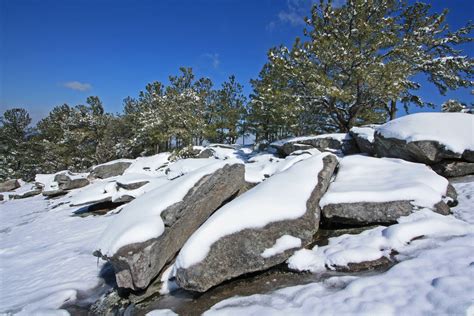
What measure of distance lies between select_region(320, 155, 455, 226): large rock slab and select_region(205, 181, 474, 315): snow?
20.2 inches

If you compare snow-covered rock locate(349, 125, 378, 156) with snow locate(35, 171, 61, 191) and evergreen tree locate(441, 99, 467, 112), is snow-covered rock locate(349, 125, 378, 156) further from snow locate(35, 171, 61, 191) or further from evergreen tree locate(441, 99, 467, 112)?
snow locate(35, 171, 61, 191)

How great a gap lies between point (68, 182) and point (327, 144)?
19.2 meters

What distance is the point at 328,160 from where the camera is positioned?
7258 mm

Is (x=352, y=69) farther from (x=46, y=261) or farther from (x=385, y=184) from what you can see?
(x=46, y=261)

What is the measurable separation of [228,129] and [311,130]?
46.0 feet

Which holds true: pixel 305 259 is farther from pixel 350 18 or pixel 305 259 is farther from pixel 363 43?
pixel 350 18

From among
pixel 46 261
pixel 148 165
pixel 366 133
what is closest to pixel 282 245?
pixel 46 261

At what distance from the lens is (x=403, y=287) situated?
11.1ft

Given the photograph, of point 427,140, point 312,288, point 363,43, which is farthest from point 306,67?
point 312,288

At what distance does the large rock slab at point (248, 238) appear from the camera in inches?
177

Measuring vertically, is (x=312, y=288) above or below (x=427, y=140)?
below

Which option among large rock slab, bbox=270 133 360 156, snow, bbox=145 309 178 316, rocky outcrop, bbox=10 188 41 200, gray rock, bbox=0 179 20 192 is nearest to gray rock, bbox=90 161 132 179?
rocky outcrop, bbox=10 188 41 200

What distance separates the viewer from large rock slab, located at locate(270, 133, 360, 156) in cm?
1220

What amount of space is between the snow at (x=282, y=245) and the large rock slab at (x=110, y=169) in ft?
70.3
